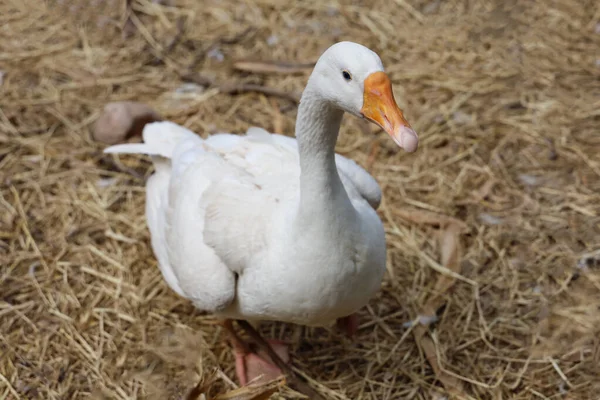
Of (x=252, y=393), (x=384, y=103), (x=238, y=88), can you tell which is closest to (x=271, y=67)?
(x=238, y=88)

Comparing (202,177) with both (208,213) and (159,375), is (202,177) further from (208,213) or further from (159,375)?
(159,375)

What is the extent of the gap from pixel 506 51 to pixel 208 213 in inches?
106

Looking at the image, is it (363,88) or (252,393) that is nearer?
(363,88)

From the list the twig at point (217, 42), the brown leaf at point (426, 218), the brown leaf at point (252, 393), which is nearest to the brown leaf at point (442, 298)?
the brown leaf at point (426, 218)

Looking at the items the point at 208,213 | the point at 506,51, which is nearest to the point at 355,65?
the point at 208,213

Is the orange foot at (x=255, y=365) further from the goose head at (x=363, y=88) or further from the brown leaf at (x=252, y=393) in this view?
the goose head at (x=363, y=88)

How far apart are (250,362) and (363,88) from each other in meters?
1.47

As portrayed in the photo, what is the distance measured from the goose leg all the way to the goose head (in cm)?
131

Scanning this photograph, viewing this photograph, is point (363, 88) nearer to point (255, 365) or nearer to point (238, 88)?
point (255, 365)

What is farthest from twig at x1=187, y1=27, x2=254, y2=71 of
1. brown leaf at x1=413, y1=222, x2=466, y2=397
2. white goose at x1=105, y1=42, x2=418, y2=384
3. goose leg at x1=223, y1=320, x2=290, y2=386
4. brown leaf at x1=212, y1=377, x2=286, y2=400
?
brown leaf at x1=212, y1=377, x2=286, y2=400

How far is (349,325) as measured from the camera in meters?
2.85

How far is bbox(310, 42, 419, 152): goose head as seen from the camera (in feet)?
5.61

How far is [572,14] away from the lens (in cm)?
430

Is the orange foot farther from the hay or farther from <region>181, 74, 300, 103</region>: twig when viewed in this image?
<region>181, 74, 300, 103</region>: twig
